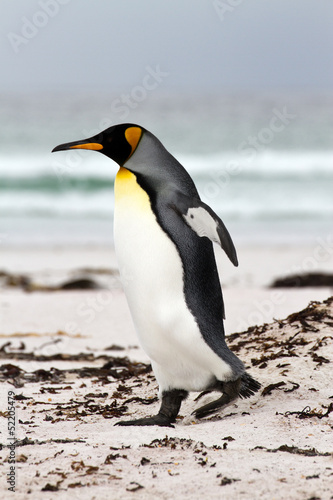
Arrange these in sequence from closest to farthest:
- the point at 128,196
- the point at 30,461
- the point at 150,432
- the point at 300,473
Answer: the point at 300,473 < the point at 30,461 < the point at 150,432 < the point at 128,196

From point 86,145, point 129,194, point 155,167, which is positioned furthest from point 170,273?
point 86,145

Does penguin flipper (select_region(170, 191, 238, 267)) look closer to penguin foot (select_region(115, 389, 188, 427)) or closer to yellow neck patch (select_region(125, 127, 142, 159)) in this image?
yellow neck patch (select_region(125, 127, 142, 159))

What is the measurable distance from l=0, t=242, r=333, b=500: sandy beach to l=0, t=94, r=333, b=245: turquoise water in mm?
7603

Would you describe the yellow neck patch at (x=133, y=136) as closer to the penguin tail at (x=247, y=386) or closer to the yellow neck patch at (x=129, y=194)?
the yellow neck patch at (x=129, y=194)

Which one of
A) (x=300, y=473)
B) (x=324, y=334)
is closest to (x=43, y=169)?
(x=324, y=334)

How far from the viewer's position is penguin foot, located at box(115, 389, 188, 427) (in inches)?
143

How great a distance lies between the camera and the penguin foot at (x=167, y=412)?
11.9 feet

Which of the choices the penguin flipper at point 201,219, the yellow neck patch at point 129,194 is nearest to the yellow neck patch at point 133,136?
the yellow neck patch at point 129,194

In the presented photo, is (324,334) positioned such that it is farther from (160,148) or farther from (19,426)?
(19,426)

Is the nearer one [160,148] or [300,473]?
[300,473]

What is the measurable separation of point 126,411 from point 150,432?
0.64 metres

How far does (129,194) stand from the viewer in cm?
370

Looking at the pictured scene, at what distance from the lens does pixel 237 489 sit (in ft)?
8.29

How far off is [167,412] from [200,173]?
1924cm
